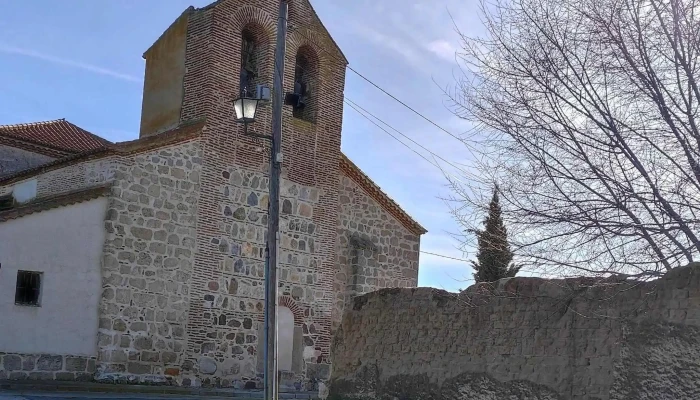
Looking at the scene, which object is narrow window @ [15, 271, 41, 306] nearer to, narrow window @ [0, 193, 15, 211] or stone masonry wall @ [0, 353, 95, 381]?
stone masonry wall @ [0, 353, 95, 381]

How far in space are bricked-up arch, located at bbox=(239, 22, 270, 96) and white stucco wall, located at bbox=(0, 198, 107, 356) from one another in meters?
Result: 4.25

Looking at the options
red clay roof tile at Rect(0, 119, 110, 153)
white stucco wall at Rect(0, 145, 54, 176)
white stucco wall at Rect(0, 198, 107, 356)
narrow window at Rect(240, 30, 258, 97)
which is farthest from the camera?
red clay roof tile at Rect(0, 119, 110, 153)

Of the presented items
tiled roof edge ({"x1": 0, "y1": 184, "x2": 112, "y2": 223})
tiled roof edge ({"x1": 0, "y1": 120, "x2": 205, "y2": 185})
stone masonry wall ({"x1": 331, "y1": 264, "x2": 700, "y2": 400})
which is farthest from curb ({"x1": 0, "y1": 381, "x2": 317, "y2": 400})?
tiled roof edge ({"x1": 0, "y1": 120, "x2": 205, "y2": 185})

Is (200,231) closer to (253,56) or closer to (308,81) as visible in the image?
(253,56)

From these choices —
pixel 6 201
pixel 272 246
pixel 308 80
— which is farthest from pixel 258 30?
pixel 272 246

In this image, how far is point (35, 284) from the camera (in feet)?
45.4

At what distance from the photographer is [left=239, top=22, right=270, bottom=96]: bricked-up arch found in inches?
675

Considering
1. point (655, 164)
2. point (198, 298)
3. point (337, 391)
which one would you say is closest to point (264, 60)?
point (198, 298)

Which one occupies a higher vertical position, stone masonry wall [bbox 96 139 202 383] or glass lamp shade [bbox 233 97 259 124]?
glass lamp shade [bbox 233 97 259 124]

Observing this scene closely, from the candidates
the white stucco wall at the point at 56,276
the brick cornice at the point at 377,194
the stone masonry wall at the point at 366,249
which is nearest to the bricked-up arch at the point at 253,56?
the brick cornice at the point at 377,194

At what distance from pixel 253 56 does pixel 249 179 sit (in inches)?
104

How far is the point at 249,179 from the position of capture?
55.2ft

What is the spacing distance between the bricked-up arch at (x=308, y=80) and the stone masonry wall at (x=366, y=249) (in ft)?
5.38

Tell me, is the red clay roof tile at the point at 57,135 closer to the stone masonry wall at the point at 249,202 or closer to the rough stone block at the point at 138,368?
the stone masonry wall at the point at 249,202
